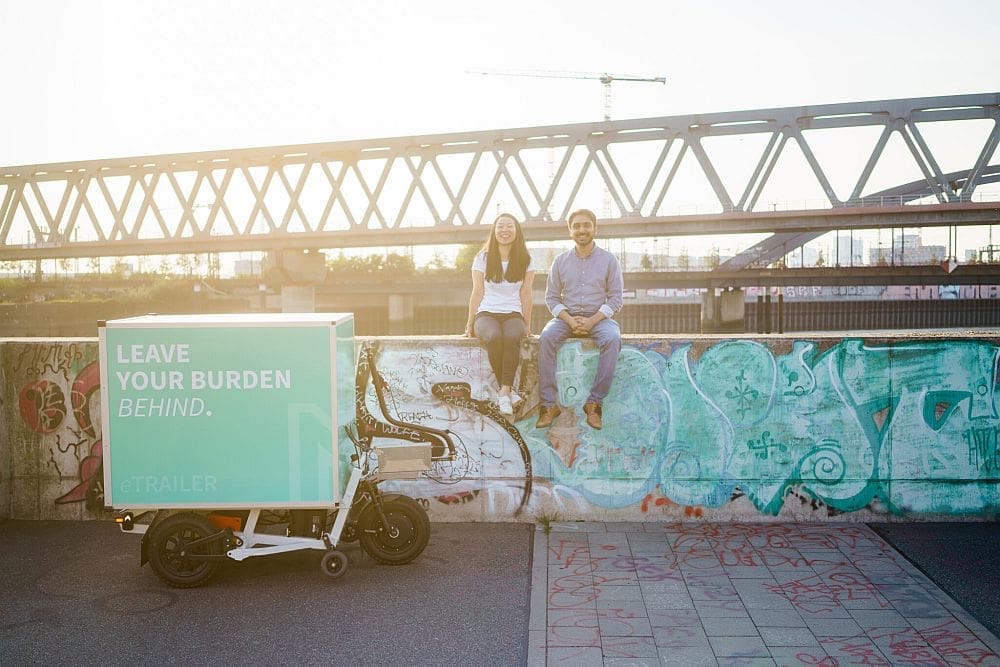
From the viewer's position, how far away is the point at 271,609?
5.25 m

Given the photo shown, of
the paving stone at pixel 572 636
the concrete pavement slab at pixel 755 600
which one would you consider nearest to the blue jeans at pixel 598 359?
the concrete pavement slab at pixel 755 600

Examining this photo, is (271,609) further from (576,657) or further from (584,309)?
(584,309)

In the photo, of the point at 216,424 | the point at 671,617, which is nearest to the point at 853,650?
the point at 671,617

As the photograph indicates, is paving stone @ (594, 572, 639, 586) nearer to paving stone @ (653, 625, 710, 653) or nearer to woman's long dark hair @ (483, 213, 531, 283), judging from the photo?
paving stone @ (653, 625, 710, 653)

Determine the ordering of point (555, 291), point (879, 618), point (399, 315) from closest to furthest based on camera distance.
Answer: point (879, 618)
point (555, 291)
point (399, 315)

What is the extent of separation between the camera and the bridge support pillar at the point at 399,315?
6969cm

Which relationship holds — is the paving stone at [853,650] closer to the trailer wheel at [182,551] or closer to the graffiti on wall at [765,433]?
the graffiti on wall at [765,433]

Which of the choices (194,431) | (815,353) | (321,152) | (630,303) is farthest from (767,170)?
(194,431)

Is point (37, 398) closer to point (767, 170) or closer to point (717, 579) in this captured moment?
point (717, 579)

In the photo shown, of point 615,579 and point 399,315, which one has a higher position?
point 399,315

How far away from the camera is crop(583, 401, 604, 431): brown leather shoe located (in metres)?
7.07

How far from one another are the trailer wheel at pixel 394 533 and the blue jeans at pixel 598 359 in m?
1.71

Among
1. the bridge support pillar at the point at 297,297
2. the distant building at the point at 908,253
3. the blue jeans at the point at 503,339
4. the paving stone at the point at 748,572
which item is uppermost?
the distant building at the point at 908,253

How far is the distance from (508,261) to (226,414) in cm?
287
